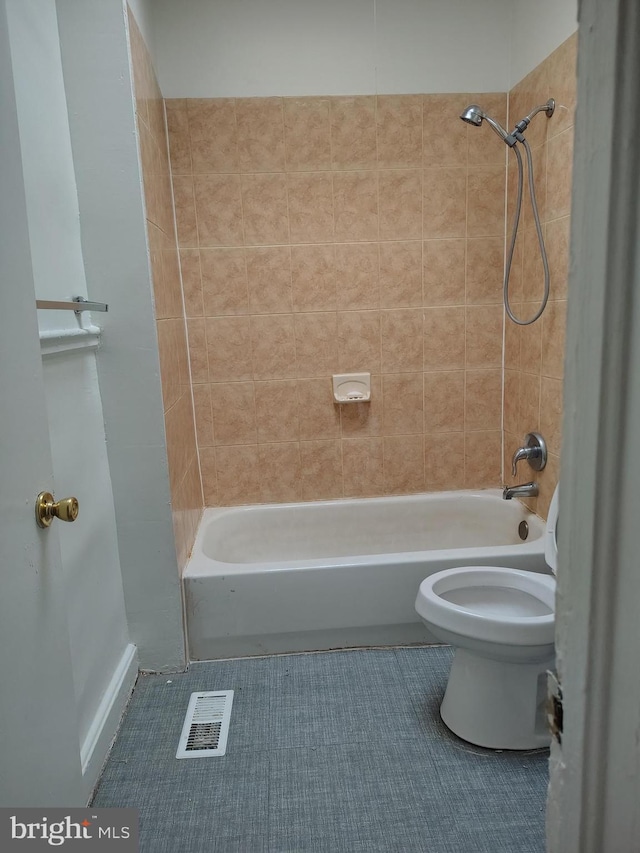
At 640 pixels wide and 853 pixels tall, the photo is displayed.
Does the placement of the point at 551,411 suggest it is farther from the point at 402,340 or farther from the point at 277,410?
the point at 277,410

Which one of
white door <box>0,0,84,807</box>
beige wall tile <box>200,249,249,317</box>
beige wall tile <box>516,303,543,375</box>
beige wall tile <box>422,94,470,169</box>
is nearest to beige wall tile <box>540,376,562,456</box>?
beige wall tile <box>516,303,543,375</box>

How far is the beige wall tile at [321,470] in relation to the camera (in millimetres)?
2836

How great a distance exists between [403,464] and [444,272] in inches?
36.3

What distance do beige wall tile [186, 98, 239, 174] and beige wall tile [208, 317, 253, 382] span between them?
2.14 ft

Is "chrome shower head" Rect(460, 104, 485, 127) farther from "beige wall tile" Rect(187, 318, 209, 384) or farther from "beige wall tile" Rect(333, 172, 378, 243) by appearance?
"beige wall tile" Rect(187, 318, 209, 384)

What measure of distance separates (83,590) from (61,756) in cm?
74

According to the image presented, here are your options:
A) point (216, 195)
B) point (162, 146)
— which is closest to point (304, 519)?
point (216, 195)

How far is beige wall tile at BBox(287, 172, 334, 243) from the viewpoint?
2609mm

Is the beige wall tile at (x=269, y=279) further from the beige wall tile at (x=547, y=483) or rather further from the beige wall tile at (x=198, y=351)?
the beige wall tile at (x=547, y=483)

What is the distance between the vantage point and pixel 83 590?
66.9 inches

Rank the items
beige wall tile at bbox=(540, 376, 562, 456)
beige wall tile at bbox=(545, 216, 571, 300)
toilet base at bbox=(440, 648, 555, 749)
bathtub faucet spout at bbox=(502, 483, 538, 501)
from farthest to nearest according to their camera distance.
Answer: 1. bathtub faucet spout at bbox=(502, 483, 538, 501)
2. beige wall tile at bbox=(540, 376, 562, 456)
3. beige wall tile at bbox=(545, 216, 571, 300)
4. toilet base at bbox=(440, 648, 555, 749)

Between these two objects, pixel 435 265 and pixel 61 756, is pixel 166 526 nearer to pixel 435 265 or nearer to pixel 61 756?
pixel 61 756

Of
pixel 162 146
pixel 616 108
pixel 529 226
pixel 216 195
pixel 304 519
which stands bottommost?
pixel 304 519

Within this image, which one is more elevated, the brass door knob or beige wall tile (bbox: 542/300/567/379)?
beige wall tile (bbox: 542/300/567/379)
